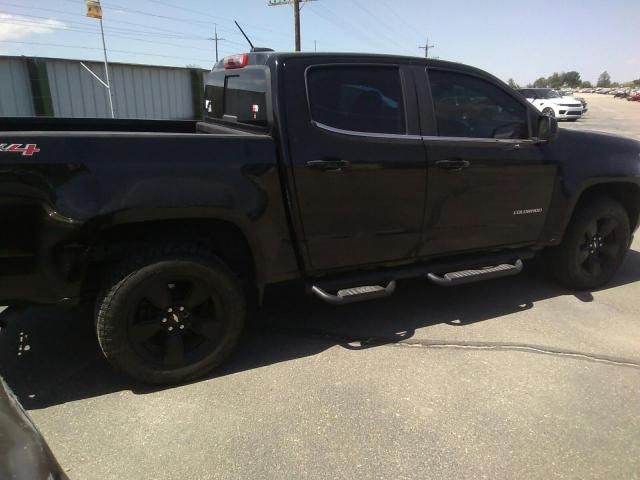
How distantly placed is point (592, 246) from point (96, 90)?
15.7 meters

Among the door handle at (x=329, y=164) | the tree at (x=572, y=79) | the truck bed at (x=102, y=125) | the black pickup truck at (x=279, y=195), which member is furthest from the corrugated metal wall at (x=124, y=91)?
the tree at (x=572, y=79)

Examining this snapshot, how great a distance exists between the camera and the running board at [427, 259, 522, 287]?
3625mm

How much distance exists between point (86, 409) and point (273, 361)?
114 centimetres

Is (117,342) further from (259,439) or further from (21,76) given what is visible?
(21,76)

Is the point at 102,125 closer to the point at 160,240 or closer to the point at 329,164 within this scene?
the point at 160,240

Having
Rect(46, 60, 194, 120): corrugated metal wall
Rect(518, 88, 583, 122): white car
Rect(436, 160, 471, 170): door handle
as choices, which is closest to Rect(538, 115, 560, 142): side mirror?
Rect(436, 160, 471, 170): door handle

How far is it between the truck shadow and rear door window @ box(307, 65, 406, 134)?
1.49 metres

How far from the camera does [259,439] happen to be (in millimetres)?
2570

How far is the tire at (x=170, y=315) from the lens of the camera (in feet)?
9.05

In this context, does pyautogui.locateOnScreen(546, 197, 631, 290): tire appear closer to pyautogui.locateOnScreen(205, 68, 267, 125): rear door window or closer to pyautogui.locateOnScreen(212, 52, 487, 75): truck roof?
pyautogui.locateOnScreen(212, 52, 487, 75): truck roof

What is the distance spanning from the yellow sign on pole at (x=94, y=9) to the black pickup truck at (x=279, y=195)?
8344 millimetres

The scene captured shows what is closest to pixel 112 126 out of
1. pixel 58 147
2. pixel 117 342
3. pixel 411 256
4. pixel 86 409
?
Result: pixel 58 147

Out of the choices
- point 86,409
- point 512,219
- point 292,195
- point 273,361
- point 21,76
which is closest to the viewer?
point 86,409

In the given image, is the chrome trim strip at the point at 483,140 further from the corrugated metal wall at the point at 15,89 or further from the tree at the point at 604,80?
the tree at the point at 604,80
